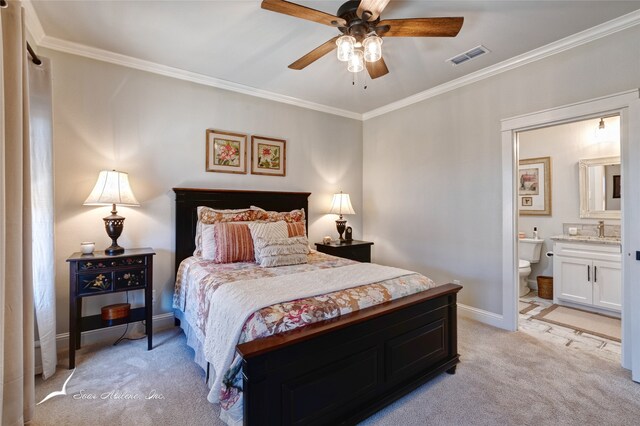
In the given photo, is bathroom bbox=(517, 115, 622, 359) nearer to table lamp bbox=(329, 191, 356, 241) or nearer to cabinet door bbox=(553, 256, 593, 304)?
cabinet door bbox=(553, 256, 593, 304)

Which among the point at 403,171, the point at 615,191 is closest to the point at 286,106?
the point at 403,171

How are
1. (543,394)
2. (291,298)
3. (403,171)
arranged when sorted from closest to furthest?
(291,298), (543,394), (403,171)

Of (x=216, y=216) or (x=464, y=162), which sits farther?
(x=464, y=162)

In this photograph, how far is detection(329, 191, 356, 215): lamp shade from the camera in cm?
416

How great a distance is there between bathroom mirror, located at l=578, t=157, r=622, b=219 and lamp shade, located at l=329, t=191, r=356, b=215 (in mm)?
3153

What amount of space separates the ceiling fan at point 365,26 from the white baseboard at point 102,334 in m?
3.05

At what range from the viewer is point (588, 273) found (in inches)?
141

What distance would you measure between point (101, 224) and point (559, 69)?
454 centimetres

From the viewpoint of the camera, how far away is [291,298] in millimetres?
1706

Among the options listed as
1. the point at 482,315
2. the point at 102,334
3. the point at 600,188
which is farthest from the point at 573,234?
the point at 102,334

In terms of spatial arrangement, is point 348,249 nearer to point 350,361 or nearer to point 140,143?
point 350,361

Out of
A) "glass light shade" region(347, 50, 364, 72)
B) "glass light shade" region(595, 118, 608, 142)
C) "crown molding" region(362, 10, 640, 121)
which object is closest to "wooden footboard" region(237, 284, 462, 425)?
"glass light shade" region(347, 50, 364, 72)

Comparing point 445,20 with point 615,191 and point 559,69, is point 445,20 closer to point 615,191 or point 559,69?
point 559,69

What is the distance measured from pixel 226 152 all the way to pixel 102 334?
7.33 feet
